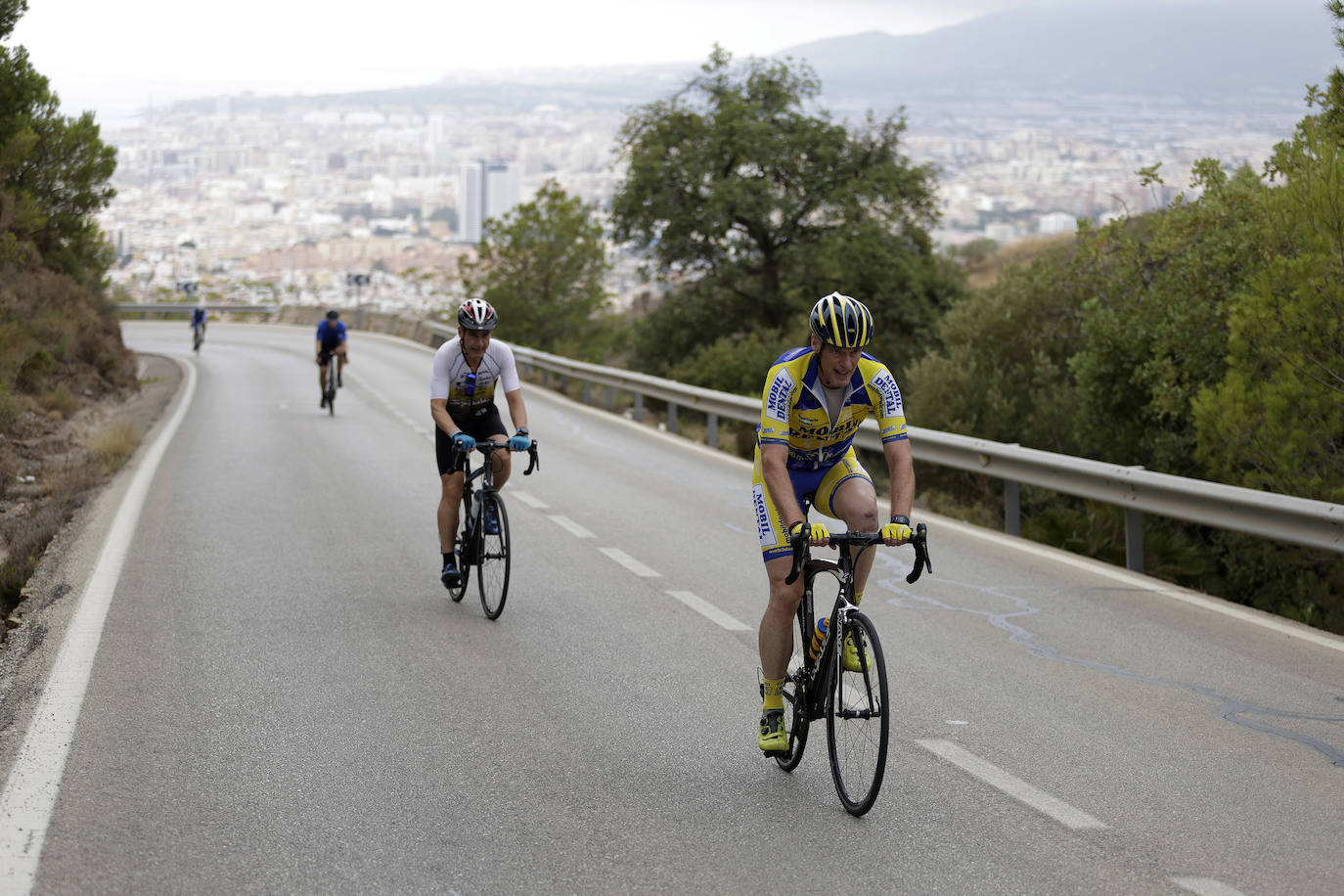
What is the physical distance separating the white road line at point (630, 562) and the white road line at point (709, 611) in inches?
27.2

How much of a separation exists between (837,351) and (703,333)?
3389cm

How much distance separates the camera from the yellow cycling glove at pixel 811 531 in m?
4.77

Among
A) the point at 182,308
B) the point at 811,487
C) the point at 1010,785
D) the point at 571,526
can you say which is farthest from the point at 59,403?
the point at 182,308

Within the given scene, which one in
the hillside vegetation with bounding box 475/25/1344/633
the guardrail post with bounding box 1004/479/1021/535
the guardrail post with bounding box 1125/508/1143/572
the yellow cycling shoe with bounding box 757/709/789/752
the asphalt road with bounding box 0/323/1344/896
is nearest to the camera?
the asphalt road with bounding box 0/323/1344/896

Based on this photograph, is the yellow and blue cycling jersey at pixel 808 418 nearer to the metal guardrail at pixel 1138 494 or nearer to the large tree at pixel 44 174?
the metal guardrail at pixel 1138 494

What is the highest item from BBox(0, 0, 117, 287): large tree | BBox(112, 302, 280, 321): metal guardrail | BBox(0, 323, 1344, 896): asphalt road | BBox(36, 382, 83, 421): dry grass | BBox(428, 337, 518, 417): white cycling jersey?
BBox(0, 0, 117, 287): large tree

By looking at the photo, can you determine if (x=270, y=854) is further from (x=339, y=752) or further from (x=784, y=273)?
Result: (x=784, y=273)

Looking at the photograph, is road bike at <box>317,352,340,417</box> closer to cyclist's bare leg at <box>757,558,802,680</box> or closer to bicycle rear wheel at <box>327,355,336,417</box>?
bicycle rear wheel at <box>327,355,336,417</box>

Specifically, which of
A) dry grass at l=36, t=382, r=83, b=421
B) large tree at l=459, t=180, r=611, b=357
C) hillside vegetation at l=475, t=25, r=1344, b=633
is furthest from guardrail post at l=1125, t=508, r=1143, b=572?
large tree at l=459, t=180, r=611, b=357

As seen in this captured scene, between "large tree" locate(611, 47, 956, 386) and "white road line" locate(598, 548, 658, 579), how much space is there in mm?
26039

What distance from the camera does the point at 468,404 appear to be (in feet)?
29.0

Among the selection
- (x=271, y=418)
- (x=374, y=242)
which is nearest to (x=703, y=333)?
(x=271, y=418)

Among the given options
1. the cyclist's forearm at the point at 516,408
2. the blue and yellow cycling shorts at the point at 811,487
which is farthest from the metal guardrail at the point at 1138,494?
the cyclist's forearm at the point at 516,408

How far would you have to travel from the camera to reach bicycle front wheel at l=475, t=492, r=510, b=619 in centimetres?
830
